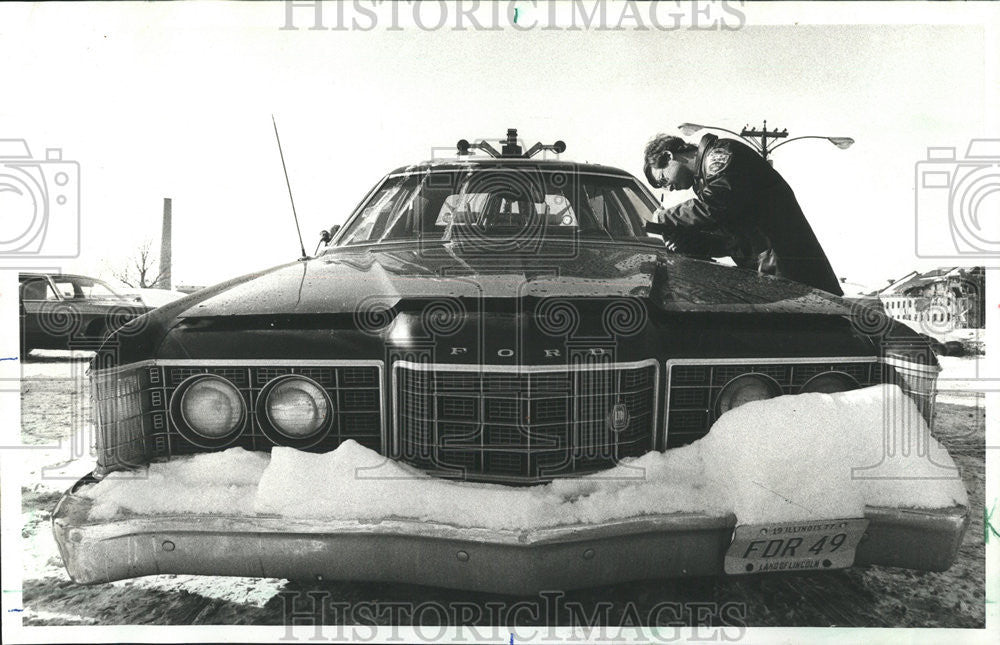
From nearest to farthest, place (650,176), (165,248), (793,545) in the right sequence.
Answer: (793,545) < (165,248) < (650,176)

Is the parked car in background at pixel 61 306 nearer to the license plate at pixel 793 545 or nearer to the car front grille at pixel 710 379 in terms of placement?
the car front grille at pixel 710 379

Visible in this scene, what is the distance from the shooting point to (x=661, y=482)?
2.10 metres

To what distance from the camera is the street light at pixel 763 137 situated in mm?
3562

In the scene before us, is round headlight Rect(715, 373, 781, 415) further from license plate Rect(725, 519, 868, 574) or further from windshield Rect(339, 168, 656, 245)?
windshield Rect(339, 168, 656, 245)

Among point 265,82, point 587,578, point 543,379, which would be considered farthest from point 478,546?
point 265,82

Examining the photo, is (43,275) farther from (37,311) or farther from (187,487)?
(187,487)

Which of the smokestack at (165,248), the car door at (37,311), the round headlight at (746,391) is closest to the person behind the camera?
the round headlight at (746,391)

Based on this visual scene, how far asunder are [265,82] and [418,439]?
224 cm

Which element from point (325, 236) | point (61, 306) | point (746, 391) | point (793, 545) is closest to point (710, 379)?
point (746, 391)

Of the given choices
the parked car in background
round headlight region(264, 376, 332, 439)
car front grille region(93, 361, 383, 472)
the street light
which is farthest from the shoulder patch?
the parked car in background

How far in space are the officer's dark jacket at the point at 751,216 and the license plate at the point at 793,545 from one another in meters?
1.64

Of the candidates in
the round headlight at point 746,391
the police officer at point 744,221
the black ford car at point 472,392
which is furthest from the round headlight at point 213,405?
the police officer at point 744,221

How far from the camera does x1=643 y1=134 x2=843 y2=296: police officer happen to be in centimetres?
339

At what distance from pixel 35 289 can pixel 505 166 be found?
2311 mm
